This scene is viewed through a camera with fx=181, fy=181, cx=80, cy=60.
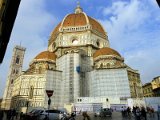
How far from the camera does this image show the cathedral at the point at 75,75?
42188 millimetres

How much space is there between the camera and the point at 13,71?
208ft

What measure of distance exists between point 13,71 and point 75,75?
97.6 ft

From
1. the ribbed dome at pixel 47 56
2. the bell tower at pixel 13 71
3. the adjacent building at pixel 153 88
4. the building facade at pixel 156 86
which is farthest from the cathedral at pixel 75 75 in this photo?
the adjacent building at pixel 153 88

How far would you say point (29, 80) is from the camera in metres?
44.7

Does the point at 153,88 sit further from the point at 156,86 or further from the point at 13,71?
the point at 13,71

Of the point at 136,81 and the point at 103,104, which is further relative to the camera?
the point at 136,81

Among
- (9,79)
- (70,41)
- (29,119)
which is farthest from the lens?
(9,79)

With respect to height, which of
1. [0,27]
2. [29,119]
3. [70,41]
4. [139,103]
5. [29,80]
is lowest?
[29,119]

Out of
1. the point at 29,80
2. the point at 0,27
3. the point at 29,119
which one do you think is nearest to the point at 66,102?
the point at 29,80

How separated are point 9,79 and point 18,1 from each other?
59354 mm

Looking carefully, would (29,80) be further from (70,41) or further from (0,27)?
(0,27)

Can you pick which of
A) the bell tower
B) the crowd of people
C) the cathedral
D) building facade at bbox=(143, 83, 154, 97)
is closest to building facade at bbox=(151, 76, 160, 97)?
building facade at bbox=(143, 83, 154, 97)

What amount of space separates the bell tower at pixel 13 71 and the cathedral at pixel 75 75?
88.0 inches

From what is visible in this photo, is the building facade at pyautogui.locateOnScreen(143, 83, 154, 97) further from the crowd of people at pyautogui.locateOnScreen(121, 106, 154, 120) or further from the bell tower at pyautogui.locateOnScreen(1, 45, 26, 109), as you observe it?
the bell tower at pyautogui.locateOnScreen(1, 45, 26, 109)
